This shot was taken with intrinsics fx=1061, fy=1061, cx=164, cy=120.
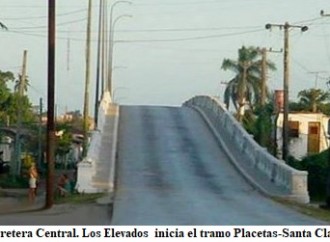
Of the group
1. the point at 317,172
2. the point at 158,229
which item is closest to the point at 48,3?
the point at 158,229

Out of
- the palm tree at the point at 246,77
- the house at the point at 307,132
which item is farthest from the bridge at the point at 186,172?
the palm tree at the point at 246,77

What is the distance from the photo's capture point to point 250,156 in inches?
1809

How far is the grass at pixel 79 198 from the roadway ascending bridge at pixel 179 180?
2.61 feet

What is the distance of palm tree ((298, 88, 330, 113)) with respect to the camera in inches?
4742

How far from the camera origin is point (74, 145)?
95312 millimetres

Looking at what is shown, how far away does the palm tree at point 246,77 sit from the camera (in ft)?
382

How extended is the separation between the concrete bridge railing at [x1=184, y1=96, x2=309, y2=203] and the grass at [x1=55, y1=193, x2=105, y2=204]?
607 centimetres

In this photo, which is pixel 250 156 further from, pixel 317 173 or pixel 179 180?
pixel 317 173

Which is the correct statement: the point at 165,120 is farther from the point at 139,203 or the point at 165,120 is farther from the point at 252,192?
the point at 139,203

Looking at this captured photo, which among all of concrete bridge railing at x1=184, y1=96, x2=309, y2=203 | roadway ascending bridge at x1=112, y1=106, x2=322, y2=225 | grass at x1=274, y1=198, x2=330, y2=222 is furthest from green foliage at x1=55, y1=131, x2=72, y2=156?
grass at x1=274, y1=198, x2=330, y2=222

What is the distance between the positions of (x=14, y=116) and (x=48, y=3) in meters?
65.6

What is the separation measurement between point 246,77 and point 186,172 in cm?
7507

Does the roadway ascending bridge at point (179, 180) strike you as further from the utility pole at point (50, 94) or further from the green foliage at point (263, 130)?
the green foliage at point (263, 130)

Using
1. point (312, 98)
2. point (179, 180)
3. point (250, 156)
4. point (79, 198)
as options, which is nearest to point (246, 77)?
point (312, 98)
